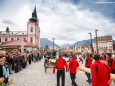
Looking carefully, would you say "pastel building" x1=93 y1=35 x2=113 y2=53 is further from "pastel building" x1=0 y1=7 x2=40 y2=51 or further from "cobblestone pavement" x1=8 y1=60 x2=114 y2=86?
"cobblestone pavement" x1=8 y1=60 x2=114 y2=86

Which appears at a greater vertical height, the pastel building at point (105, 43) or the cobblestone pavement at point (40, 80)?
the pastel building at point (105, 43)

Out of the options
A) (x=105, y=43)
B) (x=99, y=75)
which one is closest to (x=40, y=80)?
(x=99, y=75)

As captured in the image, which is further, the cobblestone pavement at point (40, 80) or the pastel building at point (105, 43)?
the pastel building at point (105, 43)

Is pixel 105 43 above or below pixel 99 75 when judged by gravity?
above

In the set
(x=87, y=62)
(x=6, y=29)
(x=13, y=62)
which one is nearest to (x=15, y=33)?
(x=6, y=29)

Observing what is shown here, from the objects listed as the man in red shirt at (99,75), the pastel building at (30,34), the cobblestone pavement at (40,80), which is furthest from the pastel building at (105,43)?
the man in red shirt at (99,75)

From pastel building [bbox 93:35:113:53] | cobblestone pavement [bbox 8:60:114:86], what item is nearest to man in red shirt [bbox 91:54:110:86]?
cobblestone pavement [bbox 8:60:114:86]

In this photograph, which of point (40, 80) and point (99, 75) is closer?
point (99, 75)

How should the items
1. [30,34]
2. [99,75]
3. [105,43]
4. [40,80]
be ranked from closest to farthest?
[99,75] < [40,80] < [30,34] < [105,43]

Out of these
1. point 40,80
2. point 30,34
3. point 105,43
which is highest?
point 30,34

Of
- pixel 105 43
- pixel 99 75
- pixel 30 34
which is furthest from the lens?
pixel 105 43

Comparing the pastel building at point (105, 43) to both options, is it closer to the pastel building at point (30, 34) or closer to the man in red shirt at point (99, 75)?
the pastel building at point (30, 34)

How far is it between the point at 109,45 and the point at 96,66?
492 ft

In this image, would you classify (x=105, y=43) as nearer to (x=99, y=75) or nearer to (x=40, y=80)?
(x=40, y=80)
